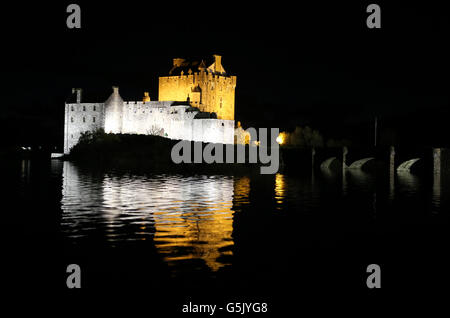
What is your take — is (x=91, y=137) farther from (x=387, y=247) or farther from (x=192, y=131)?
(x=387, y=247)

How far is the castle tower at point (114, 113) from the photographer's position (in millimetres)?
69125

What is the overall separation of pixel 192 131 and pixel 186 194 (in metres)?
43.0

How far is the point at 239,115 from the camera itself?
96438 mm

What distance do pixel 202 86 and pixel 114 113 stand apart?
480 inches

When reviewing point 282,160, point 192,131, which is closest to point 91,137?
point 192,131

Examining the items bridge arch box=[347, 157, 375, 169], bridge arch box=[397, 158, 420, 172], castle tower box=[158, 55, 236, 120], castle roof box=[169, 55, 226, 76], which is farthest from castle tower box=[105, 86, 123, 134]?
bridge arch box=[397, 158, 420, 172]

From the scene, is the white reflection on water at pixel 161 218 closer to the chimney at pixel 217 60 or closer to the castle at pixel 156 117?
the castle at pixel 156 117

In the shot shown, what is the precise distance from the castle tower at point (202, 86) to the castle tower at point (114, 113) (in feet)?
29.8

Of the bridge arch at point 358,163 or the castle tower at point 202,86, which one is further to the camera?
the castle tower at point 202,86

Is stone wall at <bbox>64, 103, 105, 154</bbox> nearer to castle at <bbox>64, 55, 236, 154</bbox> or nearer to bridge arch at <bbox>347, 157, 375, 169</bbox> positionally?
castle at <bbox>64, 55, 236, 154</bbox>

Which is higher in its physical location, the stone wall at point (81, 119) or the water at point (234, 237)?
the stone wall at point (81, 119)

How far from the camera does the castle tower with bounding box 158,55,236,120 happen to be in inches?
2928
